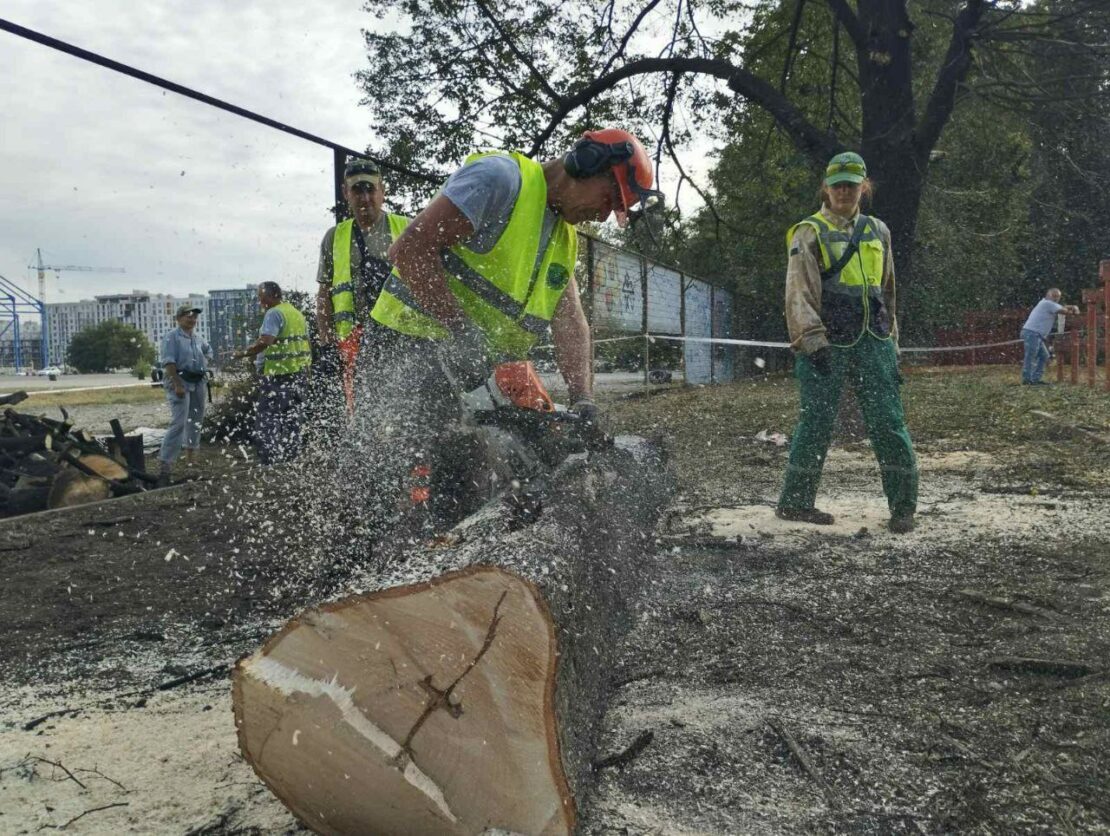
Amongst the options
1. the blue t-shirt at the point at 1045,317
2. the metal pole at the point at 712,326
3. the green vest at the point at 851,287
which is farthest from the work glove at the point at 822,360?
the metal pole at the point at 712,326

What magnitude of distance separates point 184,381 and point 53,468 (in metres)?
1.90

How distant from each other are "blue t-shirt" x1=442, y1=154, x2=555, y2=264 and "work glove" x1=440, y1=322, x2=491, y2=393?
0.26 metres

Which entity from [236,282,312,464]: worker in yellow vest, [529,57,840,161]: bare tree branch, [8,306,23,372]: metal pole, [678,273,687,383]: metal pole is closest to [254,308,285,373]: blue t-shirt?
[236,282,312,464]: worker in yellow vest

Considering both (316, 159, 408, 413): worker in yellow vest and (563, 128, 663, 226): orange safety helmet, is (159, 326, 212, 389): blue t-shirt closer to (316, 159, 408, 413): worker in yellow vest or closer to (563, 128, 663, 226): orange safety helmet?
(316, 159, 408, 413): worker in yellow vest

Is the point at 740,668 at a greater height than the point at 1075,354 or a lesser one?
lesser

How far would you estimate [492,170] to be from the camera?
2279 mm

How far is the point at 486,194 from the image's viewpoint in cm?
225


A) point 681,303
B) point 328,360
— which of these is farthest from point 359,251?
point 681,303

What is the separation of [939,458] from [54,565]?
5760 millimetres

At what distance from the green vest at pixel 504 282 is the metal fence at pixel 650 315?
6.76 m

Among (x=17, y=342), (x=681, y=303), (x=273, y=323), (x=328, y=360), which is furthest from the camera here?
(x=17, y=342)

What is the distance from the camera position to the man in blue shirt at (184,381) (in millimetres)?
6719

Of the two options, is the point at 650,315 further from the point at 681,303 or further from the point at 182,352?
the point at 182,352

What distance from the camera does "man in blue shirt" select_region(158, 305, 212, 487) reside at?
22.0ft
